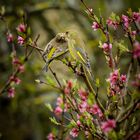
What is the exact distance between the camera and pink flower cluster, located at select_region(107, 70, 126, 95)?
1931mm

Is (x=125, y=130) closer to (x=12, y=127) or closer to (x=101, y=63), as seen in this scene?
(x=101, y=63)

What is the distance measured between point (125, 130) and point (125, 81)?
0.79ft

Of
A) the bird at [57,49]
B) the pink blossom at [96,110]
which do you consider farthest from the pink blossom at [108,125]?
the bird at [57,49]

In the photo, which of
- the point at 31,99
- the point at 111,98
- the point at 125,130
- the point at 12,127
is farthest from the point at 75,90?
the point at 12,127

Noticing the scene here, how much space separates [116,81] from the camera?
196 cm

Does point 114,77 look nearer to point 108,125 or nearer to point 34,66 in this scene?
point 108,125

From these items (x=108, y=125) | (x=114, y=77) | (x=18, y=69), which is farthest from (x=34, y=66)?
(x=108, y=125)

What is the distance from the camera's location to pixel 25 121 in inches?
315

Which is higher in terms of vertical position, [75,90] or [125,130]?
[75,90]

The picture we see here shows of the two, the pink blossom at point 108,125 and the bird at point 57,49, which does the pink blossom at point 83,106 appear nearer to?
the bird at point 57,49

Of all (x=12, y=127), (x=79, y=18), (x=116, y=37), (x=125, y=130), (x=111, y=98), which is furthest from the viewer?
(x=12, y=127)

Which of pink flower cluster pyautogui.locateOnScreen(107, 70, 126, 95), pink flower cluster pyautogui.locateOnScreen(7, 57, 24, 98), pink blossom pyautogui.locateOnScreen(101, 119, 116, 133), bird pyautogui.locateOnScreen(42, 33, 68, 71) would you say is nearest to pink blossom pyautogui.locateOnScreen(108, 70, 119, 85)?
pink flower cluster pyautogui.locateOnScreen(107, 70, 126, 95)

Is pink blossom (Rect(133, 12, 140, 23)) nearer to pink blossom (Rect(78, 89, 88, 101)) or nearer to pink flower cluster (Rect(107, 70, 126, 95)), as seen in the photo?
pink flower cluster (Rect(107, 70, 126, 95))

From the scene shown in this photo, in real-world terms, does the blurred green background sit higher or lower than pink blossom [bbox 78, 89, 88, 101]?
higher
